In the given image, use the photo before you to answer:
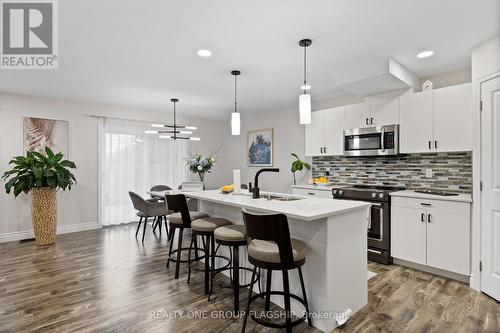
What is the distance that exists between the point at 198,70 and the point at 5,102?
3568 millimetres

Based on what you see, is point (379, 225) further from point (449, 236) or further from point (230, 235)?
point (230, 235)

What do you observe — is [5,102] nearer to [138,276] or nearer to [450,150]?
[138,276]

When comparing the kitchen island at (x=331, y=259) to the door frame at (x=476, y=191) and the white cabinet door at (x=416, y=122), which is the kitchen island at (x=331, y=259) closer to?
the door frame at (x=476, y=191)

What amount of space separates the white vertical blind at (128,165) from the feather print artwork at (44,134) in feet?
2.14

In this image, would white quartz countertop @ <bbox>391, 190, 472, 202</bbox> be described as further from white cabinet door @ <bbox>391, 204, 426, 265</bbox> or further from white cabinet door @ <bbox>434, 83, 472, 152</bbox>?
white cabinet door @ <bbox>434, 83, 472, 152</bbox>

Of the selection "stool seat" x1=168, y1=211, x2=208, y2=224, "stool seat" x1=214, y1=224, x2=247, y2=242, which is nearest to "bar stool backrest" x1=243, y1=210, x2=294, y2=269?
"stool seat" x1=214, y1=224, x2=247, y2=242

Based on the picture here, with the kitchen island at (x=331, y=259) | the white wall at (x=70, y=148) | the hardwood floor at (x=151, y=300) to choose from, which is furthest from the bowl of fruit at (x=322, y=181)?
the white wall at (x=70, y=148)

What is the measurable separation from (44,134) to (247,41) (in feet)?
14.1

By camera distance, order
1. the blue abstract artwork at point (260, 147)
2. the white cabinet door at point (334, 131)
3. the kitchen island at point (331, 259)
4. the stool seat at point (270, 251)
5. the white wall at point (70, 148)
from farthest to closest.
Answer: the blue abstract artwork at point (260, 147), the white wall at point (70, 148), the white cabinet door at point (334, 131), the kitchen island at point (331, 259), the stool seat at point (270, 251)

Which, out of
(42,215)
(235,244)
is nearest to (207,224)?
(235,244)

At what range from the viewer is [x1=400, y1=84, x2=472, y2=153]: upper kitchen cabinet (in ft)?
10.1

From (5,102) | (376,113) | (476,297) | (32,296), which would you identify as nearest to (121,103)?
Result: (5,102)

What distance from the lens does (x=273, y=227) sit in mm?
1739

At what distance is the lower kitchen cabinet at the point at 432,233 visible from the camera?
9.38ft
